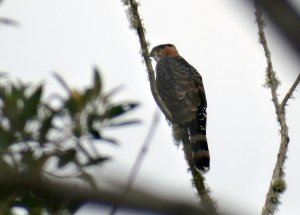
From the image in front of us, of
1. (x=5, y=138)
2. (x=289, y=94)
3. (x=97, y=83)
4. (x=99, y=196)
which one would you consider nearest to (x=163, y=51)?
(x=289, y=94)

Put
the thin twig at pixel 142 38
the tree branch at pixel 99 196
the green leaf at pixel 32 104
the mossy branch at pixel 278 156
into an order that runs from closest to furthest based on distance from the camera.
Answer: the tree branch at pixel 99 196, the green leaf at pixel 32 104, the mossy branch at pixel 278 156, the thin twig at pixel 142 38

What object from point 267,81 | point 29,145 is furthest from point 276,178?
point 29,145

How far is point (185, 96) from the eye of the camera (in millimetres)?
7680

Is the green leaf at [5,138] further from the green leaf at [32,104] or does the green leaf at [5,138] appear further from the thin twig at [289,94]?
the thin twig at [289,94]

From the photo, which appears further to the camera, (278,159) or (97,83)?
(278,159)

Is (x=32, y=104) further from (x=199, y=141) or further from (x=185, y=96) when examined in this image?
(x=185, y=96)

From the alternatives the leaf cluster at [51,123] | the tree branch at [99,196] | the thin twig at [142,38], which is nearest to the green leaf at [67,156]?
the leaf cluster at [51,123]

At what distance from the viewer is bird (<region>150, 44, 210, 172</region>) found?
6.66 metres

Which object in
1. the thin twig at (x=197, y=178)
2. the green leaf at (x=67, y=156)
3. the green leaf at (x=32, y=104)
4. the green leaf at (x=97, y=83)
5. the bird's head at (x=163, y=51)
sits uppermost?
the bird's head at (x=163, y=51)

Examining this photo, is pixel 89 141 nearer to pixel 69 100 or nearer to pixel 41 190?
pixel 69 100

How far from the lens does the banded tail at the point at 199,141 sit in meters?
6.17

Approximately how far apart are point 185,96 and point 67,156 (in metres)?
5.16

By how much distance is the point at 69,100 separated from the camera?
289 centimetres

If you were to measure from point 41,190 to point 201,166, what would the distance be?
537cm
